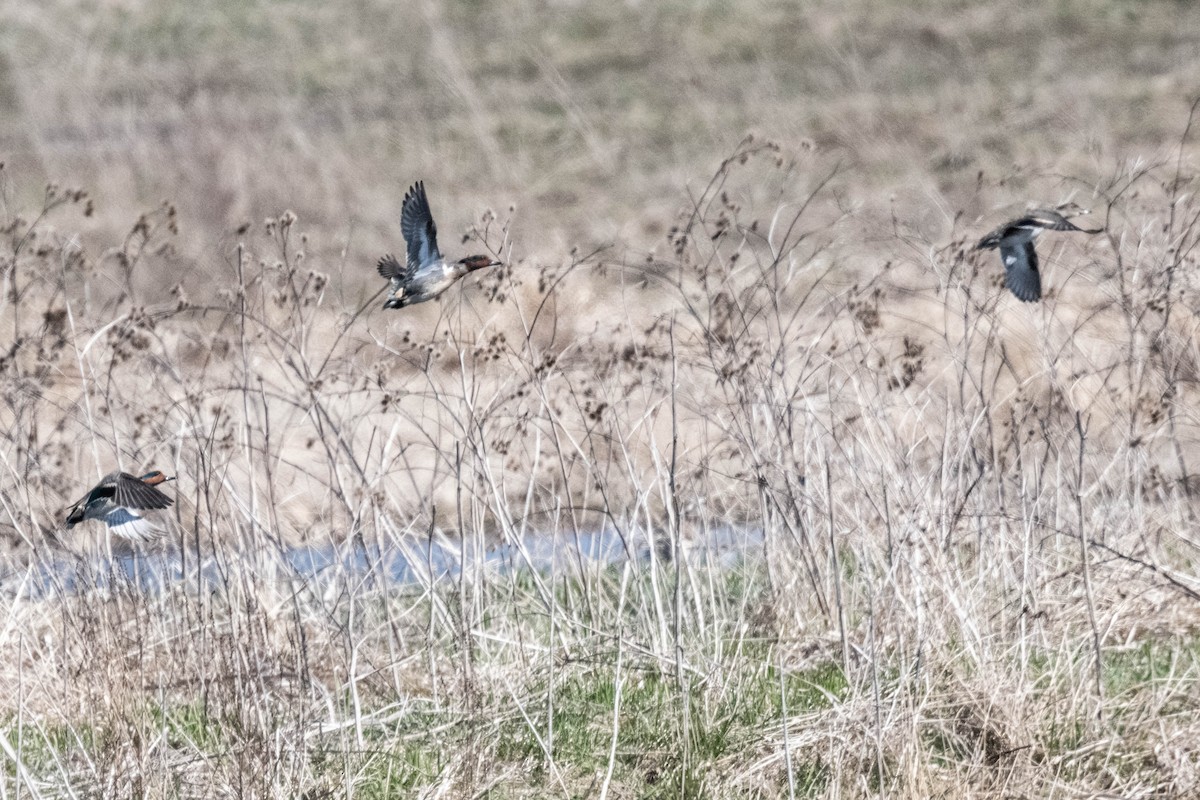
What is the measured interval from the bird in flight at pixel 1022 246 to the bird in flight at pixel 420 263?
58.0 inches

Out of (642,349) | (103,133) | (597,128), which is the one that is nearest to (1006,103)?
(597,128)

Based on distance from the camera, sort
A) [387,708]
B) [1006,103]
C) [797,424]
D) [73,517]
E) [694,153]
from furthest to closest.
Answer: [1006,103], [694,153], [797,424], [387,708], [73,517]

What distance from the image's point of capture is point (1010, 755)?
4.25m

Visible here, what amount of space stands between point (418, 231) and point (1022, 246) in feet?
5.91

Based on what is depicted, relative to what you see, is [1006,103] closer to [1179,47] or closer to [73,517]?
[1179,47]

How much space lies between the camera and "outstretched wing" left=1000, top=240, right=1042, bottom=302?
5.09 m

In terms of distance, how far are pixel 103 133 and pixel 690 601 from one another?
62.4 ft

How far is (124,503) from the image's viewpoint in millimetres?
3992

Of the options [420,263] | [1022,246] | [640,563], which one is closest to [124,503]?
[420,263]

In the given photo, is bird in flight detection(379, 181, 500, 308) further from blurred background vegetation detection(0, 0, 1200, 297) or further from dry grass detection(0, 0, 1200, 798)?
blurred background vegetation detection(0, 0, 1200, 297)

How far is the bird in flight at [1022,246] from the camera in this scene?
15.9 feet

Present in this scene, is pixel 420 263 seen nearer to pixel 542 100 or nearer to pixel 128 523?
pixel 128 523

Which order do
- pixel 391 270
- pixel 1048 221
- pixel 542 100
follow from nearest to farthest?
pixel 1048 221
pixel 391 270
pixel 542 100

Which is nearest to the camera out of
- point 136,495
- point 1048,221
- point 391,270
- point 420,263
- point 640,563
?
point 136,495
